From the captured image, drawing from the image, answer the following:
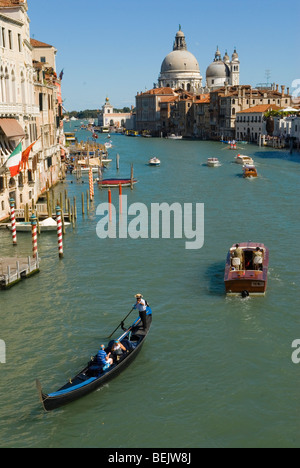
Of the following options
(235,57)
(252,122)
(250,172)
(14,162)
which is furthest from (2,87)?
(235,57)

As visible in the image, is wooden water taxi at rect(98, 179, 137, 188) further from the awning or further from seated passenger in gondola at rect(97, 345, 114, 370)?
seated passenger in gondola at rect(97, 345, 114, 370)

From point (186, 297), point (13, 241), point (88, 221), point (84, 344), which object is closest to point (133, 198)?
point (88, 221)

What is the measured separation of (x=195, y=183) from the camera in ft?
153

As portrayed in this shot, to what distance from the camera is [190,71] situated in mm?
161875

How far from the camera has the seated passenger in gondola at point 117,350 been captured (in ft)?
42.4

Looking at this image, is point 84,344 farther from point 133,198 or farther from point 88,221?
point 133,198

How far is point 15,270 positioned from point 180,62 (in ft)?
499

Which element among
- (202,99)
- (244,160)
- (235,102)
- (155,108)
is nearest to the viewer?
(244,160)

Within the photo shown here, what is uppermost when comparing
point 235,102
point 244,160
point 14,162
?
point 235,102

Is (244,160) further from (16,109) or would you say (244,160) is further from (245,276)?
(245,276)

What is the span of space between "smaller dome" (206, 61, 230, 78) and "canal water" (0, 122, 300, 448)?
436ft

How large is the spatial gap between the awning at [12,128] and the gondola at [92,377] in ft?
48.8

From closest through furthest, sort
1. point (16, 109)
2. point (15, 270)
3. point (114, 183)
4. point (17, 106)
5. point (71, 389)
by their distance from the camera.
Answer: point (71, 389), point (15, 270), point (16, 109), point (17, 106), point (114, 183)

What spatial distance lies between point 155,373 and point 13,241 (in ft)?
41.7
